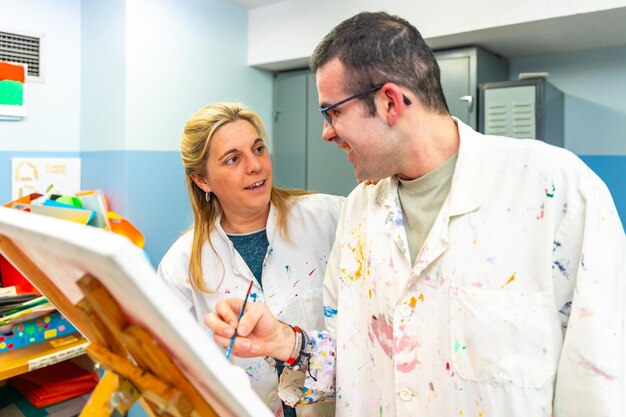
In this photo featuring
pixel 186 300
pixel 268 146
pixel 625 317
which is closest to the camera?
pixel 625 317

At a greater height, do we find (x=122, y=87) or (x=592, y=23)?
(x=592, y=23)

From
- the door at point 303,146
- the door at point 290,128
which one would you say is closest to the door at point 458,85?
the door at point 303,146

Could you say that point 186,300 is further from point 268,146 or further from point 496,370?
point 496,370

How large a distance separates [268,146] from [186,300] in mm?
584

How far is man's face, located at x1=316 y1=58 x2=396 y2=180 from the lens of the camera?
1.13m

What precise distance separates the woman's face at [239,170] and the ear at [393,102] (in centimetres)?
59

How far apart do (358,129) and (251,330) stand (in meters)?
0.51

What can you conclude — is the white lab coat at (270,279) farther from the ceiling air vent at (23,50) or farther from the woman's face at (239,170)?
the ceiling air vent at (23,50)

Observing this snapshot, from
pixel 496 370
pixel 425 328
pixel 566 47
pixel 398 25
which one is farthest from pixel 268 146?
pixel 566 47

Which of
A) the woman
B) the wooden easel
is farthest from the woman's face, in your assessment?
the wooden easel

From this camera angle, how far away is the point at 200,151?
1.64 meters

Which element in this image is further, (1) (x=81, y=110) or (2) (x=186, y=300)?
(1) (x=81, y=110)

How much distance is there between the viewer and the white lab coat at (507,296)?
0.94 metres

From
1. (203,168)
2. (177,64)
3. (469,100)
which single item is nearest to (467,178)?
(203,168)
